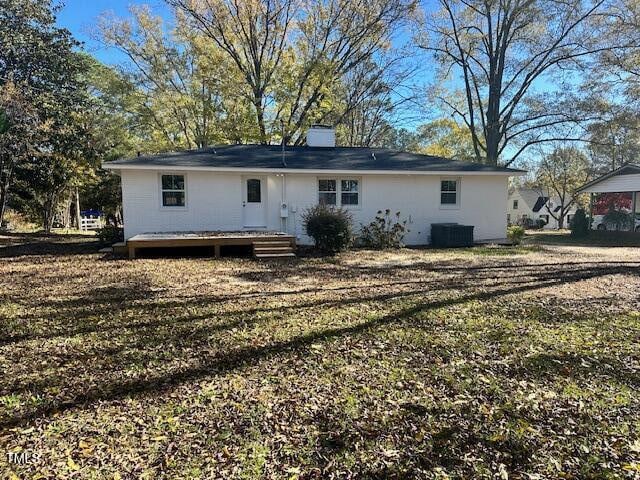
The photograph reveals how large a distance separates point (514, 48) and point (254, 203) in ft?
60.1

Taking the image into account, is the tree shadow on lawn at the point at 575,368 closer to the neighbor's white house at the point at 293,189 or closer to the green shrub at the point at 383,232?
the green shrub at the point at 383,232

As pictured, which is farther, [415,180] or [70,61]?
[70,61]

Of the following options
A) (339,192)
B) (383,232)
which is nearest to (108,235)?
(339,192)

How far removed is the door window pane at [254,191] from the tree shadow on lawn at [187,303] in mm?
5867

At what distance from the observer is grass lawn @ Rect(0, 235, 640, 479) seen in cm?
221

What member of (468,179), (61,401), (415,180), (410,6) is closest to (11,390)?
(61,401)

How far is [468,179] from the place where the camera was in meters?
13.5

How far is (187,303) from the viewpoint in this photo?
5.38 meters

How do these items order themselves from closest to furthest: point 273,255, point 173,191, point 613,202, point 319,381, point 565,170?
point 319,381 < point 273,255 < point 173,191 < point 613,202 < point 565,170

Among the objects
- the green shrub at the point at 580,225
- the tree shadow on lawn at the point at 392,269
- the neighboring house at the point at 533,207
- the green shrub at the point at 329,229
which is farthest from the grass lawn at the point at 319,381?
the neighboring house at the point at 533,207

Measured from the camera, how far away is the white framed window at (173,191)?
445 inches

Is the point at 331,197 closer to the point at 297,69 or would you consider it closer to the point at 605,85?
the point at 297,69

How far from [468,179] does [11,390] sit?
13217mm

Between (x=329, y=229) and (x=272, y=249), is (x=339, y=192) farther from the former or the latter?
(x=272, y=249)
